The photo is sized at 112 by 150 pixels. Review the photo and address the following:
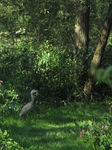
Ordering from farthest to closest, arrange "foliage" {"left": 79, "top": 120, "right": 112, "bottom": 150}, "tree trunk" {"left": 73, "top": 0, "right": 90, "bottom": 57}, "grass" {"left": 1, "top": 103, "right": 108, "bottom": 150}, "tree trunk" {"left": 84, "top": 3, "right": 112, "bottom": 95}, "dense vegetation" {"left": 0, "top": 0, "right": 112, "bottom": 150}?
"tree trunk" {"left": 73, "top": 0, "right": 90, "bottom": 57} < "tree trunk" {"left": 84, "top": 3, "right": 112, "bottom": 95} < "dense vegetation" {"left": 0, "top": 0, "right": 112, "bottom": 150} < "grass" {"left": 1, "top": 103, "right": 108, "bottom": 150} < "foliage" {"left": 79, "top": 120, "right": 112, "bottom": 150}

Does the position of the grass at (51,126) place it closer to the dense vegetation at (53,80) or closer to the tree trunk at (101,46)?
the dense vegetation at (53,80)

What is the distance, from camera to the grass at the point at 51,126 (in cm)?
698

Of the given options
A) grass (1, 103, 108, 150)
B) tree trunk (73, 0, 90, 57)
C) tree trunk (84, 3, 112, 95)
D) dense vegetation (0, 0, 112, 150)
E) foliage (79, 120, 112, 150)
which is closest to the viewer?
foliage (79, 120, 112, 150)

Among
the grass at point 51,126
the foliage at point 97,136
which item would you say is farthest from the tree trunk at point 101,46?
the foliage at point 97,136

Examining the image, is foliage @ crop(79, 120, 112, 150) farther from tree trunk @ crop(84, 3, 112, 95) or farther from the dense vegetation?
tree trunk @ crop(84, 3, 112, 95)

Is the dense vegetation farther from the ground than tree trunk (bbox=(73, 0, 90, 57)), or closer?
closer

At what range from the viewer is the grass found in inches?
275

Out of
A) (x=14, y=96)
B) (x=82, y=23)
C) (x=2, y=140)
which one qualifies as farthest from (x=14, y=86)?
(x=2, y=140)

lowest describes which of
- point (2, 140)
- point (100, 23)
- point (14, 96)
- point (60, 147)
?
point (100, 23)

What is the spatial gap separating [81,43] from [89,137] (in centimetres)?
715

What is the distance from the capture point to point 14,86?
37.6 ft

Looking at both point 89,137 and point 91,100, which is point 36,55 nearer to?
point 91,100

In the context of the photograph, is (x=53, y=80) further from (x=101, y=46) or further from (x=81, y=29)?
(x=81, y=29)

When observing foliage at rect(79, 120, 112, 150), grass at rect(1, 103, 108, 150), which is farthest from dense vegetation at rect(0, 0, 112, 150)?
foliage at rect(79, 120, 112, 150)
